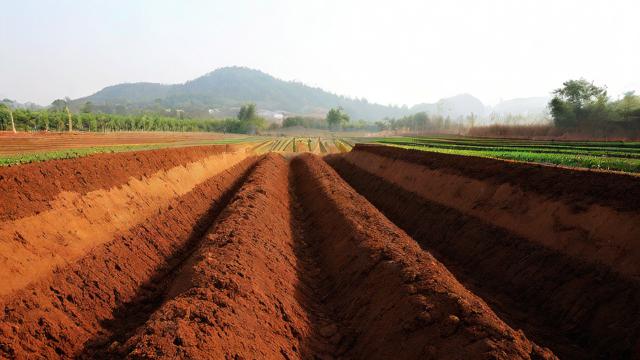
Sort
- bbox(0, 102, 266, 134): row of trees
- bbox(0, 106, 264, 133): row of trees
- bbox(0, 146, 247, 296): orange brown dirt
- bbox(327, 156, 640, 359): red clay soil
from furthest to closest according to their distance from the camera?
bbox(0, 106, 264, 133): row of trees → bbox(0, 102, 266, 134): row of trees → bbox(0, 146, 247, 296): orange brown dirt → bbox(327, 156, 640, 359): red clay soil

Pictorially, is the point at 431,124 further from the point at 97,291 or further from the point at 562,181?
the point at 97,291

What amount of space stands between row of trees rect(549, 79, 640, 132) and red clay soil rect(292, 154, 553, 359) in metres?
41.6

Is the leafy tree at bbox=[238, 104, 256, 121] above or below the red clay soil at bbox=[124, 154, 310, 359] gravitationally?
above

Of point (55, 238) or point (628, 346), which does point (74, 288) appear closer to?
point (55, 238)

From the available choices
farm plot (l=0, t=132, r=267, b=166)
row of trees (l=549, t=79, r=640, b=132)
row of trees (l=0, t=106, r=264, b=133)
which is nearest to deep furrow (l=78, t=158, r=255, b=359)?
farm plot (l=0, t=132, r=267, b=166)

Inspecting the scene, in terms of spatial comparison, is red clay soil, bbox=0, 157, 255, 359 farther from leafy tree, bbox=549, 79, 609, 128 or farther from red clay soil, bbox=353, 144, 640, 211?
leafy tree, bbox=549, 79, 609, 128

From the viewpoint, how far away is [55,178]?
912 cm

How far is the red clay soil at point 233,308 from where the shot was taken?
414 centimetres

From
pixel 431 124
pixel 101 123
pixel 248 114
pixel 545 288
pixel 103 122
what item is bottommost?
pixel 545 288

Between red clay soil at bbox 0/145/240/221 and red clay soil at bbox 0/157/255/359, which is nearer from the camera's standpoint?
red clay soil at bbox 0/157/255/359

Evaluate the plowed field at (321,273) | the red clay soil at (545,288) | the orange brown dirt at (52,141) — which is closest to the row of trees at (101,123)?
the orange brown dirt at (52,141)

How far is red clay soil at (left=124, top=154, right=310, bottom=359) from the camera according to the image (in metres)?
4.14

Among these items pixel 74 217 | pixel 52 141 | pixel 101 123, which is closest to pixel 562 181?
pixel 74 217

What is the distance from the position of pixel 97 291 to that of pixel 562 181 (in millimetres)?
9875
